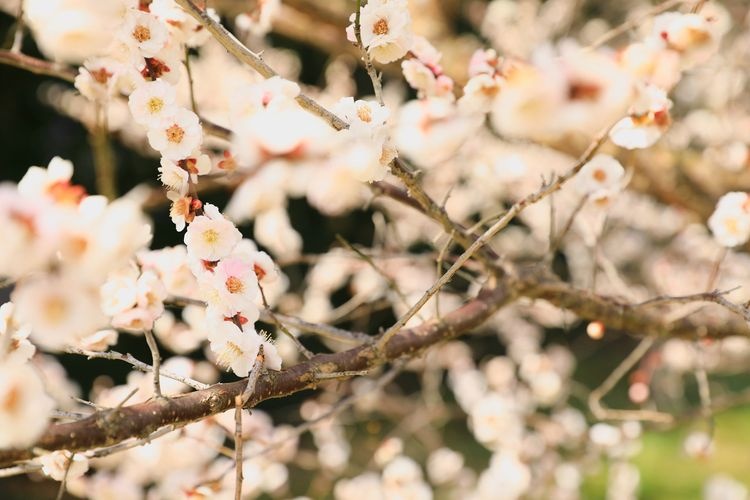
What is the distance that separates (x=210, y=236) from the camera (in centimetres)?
93

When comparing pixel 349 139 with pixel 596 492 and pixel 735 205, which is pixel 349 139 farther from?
pixel 596 492

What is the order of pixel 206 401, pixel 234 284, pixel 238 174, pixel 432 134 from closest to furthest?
pixel 432 134
pixel 206 401
pixel 234 284
pixel 238 174

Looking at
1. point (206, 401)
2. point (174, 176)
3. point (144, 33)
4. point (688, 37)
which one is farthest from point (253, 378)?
point (688, 37)

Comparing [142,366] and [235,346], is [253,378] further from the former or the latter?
[142,366]

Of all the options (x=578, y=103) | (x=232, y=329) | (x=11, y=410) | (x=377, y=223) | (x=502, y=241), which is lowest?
(x=502, y=241)

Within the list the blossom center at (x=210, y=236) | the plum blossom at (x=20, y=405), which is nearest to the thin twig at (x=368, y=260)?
the blossom center at (x=210, y=236)

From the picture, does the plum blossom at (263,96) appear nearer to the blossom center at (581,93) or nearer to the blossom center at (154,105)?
the blossom center at (154,105)

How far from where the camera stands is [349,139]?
0.74m

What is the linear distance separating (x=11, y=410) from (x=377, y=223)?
3.45 ft

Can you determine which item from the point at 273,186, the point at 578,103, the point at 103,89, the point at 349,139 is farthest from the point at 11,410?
the point at 103,89

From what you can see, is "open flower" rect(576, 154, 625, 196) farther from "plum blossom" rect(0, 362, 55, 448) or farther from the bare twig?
"plum blossom" rect(0, 362, 55, 448)

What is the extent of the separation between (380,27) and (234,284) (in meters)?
0.42

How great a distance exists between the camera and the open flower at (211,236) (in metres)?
0.92

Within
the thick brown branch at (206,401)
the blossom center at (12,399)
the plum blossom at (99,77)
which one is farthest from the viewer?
the plum blossom at (99,77)
